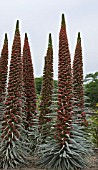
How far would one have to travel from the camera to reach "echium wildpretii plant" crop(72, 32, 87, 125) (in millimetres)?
7000

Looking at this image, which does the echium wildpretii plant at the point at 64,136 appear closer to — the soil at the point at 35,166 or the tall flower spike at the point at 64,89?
the tall flower spike at the point at 64,89

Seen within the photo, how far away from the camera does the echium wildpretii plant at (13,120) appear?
6.28 metres

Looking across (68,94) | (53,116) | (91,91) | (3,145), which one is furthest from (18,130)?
(91,91)

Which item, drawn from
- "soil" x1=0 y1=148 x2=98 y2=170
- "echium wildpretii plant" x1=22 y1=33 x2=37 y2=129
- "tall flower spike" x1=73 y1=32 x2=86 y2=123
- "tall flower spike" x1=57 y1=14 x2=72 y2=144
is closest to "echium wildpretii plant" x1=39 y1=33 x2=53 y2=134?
"echium wildpretii plant" x1=22 y1=33 x2=37 y2=129

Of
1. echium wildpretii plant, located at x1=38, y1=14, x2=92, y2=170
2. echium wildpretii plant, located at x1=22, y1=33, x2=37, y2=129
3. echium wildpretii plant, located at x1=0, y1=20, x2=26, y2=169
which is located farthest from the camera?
echium wildpretii plant, located at x1=22, y1=33, x2=37, y2=129

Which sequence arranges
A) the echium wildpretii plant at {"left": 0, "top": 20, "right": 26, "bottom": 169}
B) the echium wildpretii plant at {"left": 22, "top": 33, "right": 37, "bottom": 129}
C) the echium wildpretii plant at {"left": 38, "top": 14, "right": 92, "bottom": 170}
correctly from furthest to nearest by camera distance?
the echium wildpretii plant at {"left": 22, "top": 33, "right": 37, "bottom": 129} < the echium wildpretii plant at {"left": 0, "top": 20, "right": 26, "bottom": 169} < the echium wildpretii plant at {"left": 38, "top": 14, "right": 92, "bottom": 170}

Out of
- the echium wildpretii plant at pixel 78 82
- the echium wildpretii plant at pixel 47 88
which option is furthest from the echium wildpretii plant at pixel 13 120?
the echium wildpretii plant at pixel 78 82

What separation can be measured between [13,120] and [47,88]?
44.6 inches

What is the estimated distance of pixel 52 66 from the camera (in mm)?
7137

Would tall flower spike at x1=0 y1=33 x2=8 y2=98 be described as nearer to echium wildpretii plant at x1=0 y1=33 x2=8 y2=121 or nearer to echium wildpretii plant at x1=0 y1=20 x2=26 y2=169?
echium wildpretii plant at x1=0 y1=33 x2=8 y2=121

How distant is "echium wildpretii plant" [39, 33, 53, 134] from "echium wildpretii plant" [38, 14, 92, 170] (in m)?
0.60

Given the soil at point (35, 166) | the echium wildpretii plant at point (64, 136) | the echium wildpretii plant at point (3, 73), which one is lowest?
the soil at point (35, 166)

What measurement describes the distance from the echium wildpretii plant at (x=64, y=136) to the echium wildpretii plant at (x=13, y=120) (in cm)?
52

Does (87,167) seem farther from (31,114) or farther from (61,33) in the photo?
(61,33)
